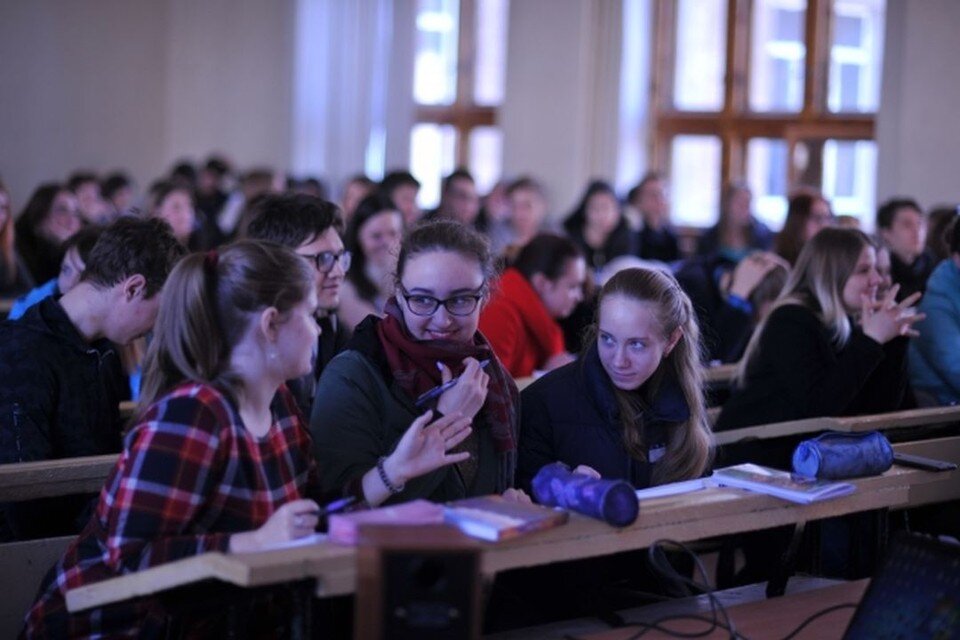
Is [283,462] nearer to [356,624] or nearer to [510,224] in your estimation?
[356,624]

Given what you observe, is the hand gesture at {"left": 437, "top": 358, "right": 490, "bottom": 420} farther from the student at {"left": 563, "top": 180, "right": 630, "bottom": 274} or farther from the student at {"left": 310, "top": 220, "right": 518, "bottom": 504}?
the student at {"left": 563, "top": 180, "right": 630, "bottom": 274}

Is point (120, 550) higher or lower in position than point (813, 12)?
lower

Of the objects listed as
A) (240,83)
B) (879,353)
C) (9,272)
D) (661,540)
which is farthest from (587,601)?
(240,83)

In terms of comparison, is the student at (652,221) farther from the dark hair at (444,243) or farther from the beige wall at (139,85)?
the dark hair at (444,243)

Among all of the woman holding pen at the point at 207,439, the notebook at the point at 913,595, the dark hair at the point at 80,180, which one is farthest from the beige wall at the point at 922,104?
the woman holding pen at the point at 207,439

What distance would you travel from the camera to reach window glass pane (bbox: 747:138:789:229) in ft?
34.8

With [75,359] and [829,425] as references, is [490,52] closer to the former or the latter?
[829,425]

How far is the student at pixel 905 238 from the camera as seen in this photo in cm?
653

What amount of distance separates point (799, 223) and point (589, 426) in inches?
135

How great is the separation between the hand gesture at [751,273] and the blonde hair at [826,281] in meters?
1.13

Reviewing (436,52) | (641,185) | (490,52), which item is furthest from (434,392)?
(436,52)

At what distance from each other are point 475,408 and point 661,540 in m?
0.49

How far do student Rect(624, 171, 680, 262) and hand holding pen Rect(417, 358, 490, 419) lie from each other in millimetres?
7023

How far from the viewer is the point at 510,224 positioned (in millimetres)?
9555
